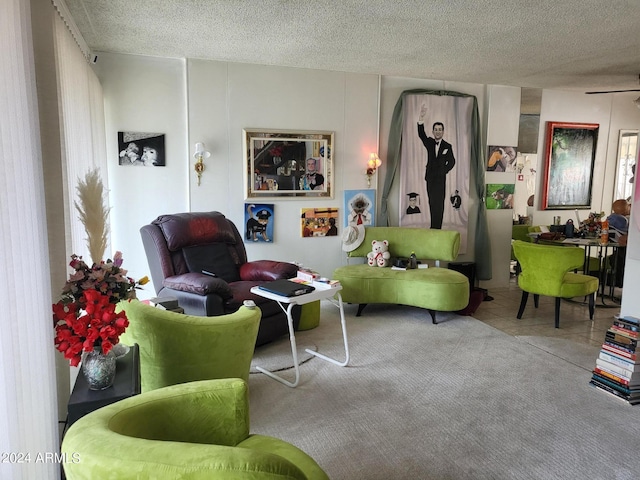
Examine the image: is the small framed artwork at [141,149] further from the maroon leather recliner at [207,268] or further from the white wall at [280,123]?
the maroon leather recliner at [207,268]

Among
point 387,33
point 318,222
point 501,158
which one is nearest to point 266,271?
point 318,222

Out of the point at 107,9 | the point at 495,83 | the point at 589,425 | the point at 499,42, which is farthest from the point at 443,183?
the point at 107,9

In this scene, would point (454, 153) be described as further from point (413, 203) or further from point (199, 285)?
point (199, 285)

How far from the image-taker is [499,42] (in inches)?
159

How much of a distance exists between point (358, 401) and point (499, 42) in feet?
10.7

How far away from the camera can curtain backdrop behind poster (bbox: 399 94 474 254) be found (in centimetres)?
571

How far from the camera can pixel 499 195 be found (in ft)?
20.5

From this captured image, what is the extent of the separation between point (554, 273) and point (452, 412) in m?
2.45

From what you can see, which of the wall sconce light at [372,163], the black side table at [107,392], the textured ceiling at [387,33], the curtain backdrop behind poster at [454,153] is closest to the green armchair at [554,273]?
the curtain backdrop behind poster at [454,153]

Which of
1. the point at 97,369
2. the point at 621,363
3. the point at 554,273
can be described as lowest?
the point at 621,363

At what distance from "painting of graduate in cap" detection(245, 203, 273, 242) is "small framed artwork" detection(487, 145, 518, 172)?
308 centimetres

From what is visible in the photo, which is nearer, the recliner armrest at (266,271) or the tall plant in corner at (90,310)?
the tall plant in corner at (90,310)

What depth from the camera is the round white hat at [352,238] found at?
5336mm

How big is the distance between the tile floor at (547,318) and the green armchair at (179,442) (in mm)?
3528
